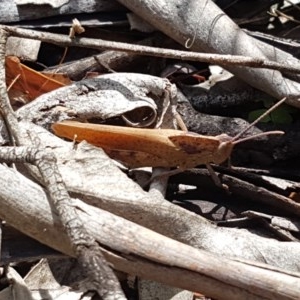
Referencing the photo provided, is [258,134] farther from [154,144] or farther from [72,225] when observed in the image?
[72,225]

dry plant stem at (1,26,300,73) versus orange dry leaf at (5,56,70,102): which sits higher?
dry plant stem at (1,26,300,73)

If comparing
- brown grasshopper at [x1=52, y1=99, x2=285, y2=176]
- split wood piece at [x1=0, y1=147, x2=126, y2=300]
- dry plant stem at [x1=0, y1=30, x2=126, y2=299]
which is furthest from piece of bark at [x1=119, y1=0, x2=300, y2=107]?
split wood piece at [x1=0, y1=147, x2=126, y2=300]

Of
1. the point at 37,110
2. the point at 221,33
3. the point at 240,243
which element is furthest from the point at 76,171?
the point at 221,33

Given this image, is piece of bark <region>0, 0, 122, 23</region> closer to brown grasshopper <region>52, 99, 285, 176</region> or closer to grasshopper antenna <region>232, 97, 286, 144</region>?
brown grasshopper <region>52, 99, 285, 176</region>

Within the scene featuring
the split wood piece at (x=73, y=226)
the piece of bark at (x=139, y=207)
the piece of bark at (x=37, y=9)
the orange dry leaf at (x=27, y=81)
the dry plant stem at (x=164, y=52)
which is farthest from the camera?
the piece of bark at (x=37, y=9)

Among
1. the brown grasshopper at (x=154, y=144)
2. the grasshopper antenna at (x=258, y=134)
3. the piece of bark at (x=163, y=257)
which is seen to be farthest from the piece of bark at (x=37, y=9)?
the piece of bark at (x=163, y=257)

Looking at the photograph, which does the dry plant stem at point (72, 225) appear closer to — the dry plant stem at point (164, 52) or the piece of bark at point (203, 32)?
the dry plant stem at point (164, 52)

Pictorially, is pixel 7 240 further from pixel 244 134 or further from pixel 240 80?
pixel 240 80
